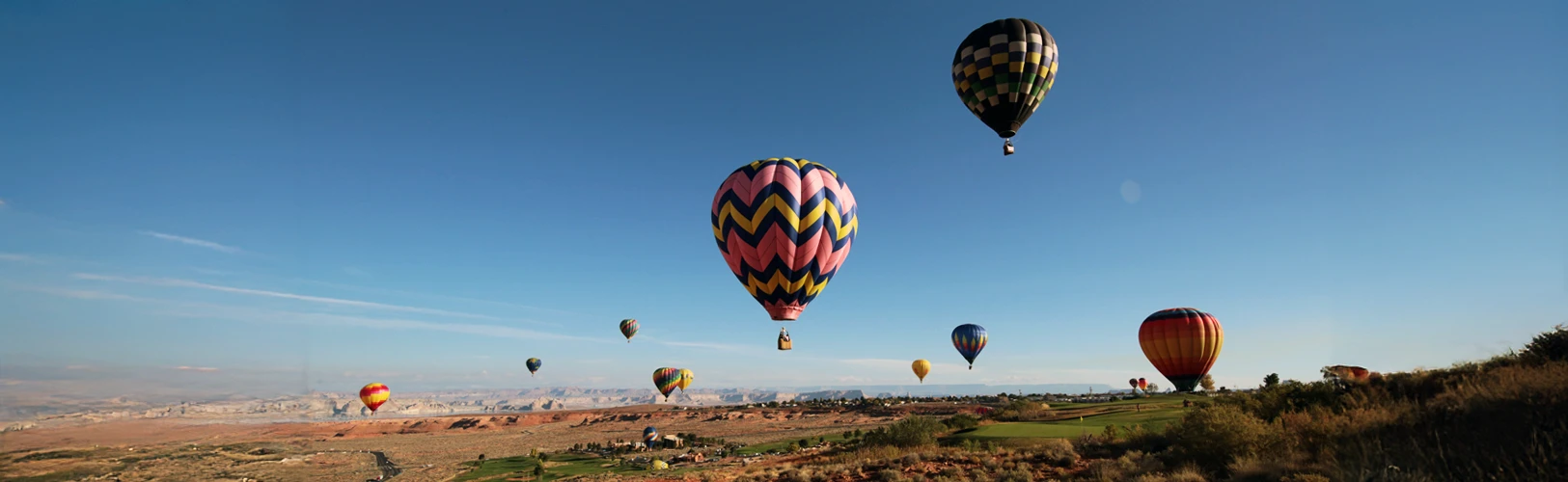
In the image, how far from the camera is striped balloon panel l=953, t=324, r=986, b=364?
198 feet

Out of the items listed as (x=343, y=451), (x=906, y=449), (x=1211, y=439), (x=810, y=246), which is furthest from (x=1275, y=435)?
(x=343, y=451)

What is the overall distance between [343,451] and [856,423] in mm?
51324

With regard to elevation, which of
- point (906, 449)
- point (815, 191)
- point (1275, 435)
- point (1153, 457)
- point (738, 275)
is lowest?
point (906, 449)

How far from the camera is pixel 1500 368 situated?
40.3 feet

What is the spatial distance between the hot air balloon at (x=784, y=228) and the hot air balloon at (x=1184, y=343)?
22003mm

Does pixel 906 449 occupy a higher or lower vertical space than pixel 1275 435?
lower

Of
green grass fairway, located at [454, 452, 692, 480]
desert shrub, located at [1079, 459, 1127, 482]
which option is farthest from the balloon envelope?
green grass fairway, located at [454, 452, 692, 480]

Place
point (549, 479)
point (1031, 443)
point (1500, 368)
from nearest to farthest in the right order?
point (1500, 368) → point (1031, 443) → point (549, 479)

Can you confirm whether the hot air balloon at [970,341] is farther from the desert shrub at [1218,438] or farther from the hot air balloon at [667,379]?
the desert shrub at [1218,438]

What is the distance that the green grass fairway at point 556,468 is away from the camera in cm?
2972

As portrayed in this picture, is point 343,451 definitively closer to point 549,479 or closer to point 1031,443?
point 549,479

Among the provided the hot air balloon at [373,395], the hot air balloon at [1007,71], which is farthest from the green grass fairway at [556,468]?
the hot air balloon at [373,395]

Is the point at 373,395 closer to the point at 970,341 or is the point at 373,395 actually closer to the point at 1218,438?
the point at 970,341

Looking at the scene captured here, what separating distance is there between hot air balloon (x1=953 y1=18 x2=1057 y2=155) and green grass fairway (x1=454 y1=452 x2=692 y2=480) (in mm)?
20974
